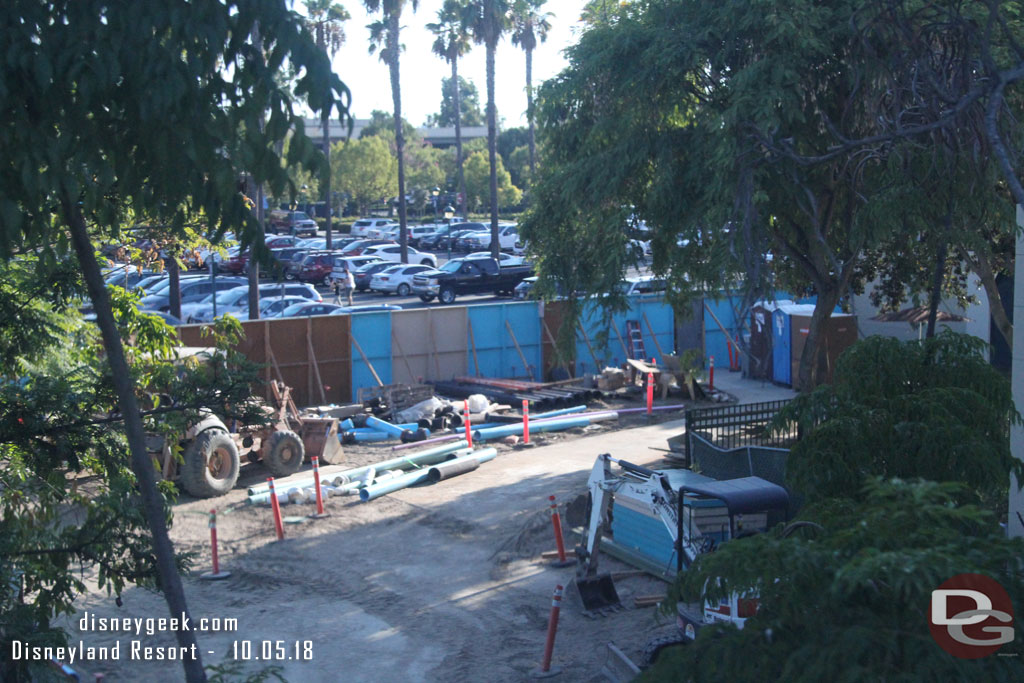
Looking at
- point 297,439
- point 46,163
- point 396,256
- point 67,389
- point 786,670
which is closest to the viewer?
point 786,670

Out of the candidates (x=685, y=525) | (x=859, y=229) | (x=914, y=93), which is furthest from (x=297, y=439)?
(x=914, y=93)

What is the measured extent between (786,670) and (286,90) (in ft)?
10.8

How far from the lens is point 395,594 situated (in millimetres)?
11086

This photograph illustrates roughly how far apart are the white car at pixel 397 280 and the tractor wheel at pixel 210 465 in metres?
28.4

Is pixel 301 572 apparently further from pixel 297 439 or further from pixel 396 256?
pixel 396 256

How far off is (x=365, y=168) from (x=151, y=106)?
Result: 217 ft

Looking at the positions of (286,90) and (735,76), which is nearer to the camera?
(286,90)

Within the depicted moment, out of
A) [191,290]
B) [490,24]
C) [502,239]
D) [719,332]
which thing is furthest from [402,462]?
[502,239]

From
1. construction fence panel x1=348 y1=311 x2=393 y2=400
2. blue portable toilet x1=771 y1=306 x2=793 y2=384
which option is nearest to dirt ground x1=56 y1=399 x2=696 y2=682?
construction fence panel x1=348 y1=311 x2=393 y2=400

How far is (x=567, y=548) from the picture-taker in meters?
12.4

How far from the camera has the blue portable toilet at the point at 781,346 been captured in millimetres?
24891

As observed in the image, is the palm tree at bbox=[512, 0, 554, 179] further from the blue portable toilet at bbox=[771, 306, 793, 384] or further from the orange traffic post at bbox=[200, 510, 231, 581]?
the orange traffic post at bbox=[200, 510, 231, 581]
